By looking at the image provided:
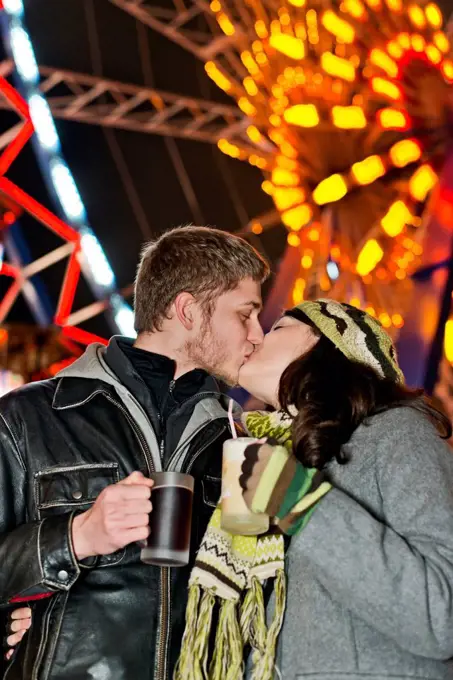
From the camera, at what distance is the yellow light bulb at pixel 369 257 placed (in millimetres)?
4391

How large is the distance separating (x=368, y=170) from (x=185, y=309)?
294 cm

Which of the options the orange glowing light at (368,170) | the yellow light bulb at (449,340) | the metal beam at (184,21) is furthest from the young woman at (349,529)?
the metal beam at (184,21)

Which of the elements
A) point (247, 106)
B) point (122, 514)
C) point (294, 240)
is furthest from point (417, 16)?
point (122, 514)

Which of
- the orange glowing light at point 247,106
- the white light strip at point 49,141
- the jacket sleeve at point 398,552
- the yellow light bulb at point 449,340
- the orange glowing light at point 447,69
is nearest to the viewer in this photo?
the jacket sleeve at point 398,552

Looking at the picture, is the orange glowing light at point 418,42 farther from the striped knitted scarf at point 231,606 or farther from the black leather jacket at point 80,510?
the striped knitted scarf at point 231,606

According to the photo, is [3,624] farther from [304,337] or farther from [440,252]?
[440,252]

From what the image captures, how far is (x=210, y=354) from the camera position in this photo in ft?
5.64

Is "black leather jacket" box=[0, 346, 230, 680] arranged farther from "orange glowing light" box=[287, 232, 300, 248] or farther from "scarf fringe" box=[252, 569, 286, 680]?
"orange glowing light" box=[287, 232, 300, 248]

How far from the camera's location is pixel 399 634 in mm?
1241

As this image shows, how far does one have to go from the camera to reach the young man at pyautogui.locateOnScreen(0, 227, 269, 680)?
136 cm

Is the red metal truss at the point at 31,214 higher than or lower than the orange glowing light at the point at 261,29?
lower

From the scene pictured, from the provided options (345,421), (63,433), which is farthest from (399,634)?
(63,433)

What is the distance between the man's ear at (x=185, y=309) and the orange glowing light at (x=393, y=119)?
9.83ft

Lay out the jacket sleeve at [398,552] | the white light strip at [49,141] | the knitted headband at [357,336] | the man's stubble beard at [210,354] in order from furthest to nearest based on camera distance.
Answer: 1. the white light strip at [49,141]
2. the man's stubble beard at [210,354]
3. the knitted headband at [357,336]
4. the jacket sleeve at [398,552]
